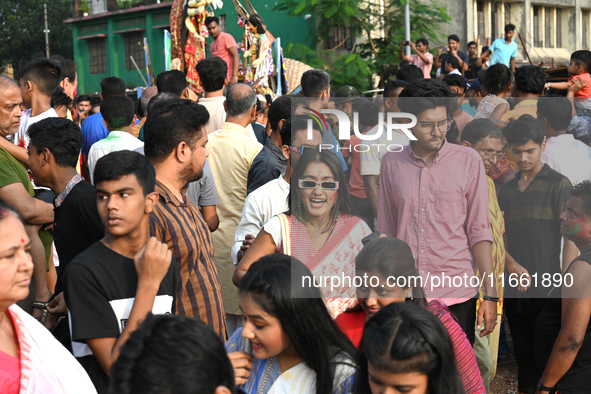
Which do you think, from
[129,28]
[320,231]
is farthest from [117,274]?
[129,28]

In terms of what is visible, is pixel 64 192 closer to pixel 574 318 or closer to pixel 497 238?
pixel 497 238

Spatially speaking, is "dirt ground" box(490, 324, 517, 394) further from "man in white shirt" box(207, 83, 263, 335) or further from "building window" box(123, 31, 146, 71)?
"building window" box(123, 31, 146, 71)

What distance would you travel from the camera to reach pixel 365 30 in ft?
57.8

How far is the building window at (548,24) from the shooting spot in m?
23.3

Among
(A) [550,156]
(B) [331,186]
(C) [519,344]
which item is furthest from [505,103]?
(B) [331,186]

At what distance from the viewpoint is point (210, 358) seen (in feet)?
4.86

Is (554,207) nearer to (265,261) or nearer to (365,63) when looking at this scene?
(265,261)

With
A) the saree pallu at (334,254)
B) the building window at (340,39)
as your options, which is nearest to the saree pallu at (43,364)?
the saree pallu at (334,254)

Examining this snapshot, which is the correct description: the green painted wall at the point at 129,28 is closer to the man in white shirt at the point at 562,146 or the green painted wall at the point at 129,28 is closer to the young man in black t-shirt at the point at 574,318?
the man in white shirt at the point at 562,146

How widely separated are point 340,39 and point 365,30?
1.62 metres

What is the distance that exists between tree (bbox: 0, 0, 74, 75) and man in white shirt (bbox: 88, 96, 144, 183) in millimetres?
29458

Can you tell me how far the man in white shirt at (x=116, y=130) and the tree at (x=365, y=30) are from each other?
11.9 meters

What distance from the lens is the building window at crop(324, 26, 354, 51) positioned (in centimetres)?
1894

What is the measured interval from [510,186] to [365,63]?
13253 millimetres
